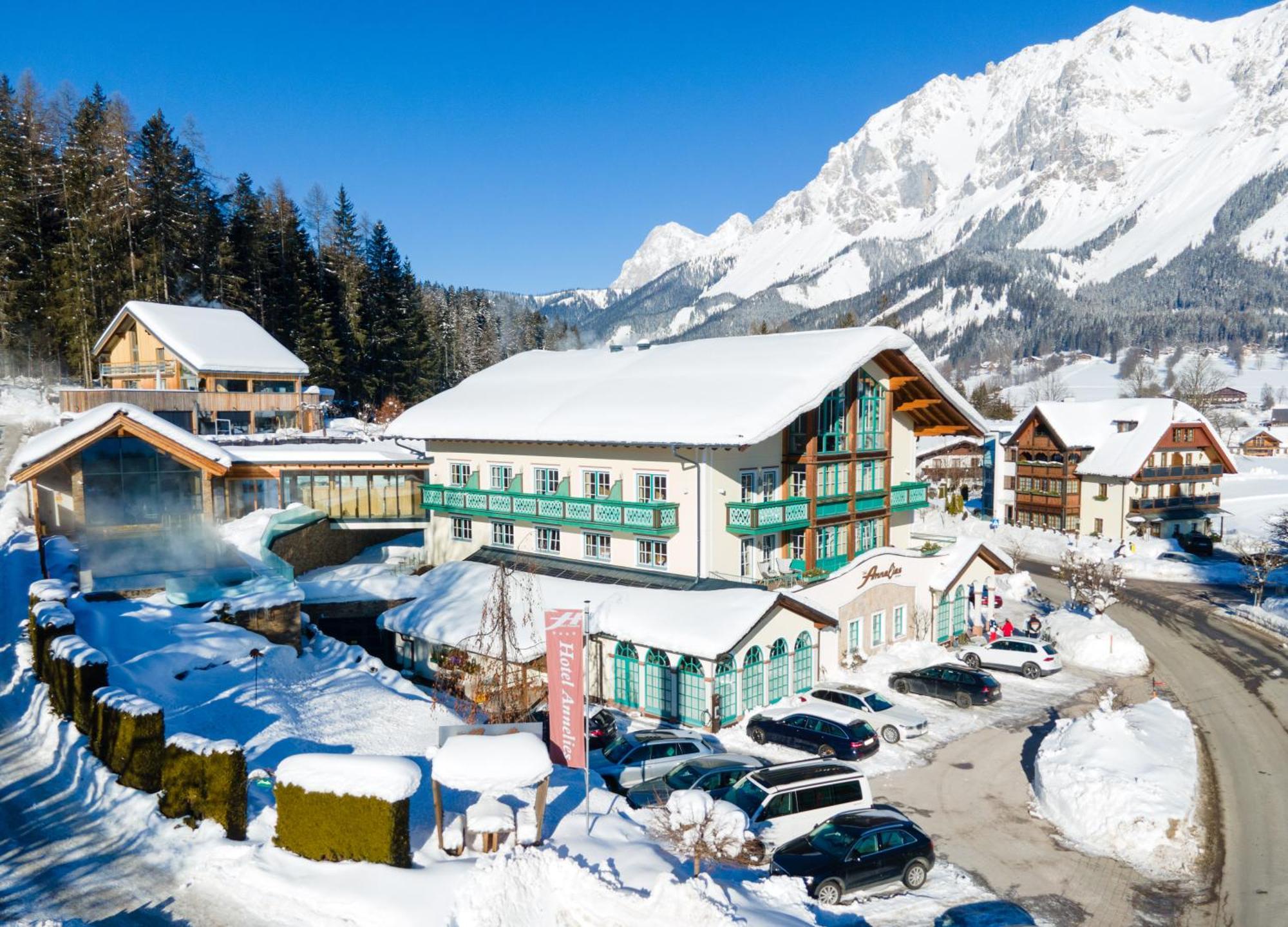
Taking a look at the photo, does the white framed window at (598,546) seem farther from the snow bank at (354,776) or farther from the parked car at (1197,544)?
the parked car at (1197,544)

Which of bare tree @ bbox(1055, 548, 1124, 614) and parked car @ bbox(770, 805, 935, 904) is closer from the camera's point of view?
parked car @ bbox(770, 805, 935, 904)

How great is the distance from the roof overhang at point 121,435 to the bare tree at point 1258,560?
168ft

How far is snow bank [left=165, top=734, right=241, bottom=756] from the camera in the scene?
48.6 ft

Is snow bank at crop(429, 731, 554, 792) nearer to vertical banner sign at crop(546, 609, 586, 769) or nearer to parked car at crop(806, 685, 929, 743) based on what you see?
vertical banner sign at crop(546, 609, 586, 769)

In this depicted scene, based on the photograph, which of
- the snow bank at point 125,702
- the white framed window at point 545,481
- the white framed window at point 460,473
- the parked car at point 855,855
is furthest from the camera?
the white framed window at point 460,473

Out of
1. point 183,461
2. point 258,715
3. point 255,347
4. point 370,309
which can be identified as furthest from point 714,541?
point 370,309

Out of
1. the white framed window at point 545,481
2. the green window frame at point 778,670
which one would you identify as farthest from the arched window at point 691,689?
the white framed window at point 545,481

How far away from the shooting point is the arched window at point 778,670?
90.8ft

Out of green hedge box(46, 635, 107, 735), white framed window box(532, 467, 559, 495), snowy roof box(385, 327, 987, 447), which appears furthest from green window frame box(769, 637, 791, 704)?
green hedge box(46, 635, 107, 735)

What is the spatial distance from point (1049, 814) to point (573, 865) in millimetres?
13449

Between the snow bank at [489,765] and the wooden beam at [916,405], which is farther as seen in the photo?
the wooden beam at [916,405]

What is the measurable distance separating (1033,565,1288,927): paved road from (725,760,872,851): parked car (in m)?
7.16

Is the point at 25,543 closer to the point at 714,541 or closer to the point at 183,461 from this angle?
the point at 183,461

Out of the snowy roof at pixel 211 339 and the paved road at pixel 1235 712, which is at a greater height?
the snowy roof at pixel 211 339
